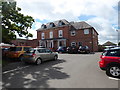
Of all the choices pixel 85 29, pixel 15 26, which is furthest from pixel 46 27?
pixel 15 26

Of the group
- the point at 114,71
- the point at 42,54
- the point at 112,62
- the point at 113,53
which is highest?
the point at 113,53

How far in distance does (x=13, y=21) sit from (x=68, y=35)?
17879 millimetres

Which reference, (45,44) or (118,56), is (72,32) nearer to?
(45,44)

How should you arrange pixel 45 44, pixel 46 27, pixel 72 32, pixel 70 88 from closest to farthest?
pixel 70 88 → pixel 72 32 → pixel 45 44 → pixel 46 27

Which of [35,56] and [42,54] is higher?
[42,54]

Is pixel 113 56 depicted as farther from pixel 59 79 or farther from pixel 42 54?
pixel 42 54

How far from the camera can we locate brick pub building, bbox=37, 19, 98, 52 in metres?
24.1

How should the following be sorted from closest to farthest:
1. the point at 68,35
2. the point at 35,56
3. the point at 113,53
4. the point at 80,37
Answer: the point at 113,53
the point at 35,56
the point at 80,37
the point at 68,35

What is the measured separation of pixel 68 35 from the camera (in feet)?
87.0

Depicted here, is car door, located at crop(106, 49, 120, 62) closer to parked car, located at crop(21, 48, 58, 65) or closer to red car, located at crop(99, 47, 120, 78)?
red car, located at crop(99, 47, 120, 78)

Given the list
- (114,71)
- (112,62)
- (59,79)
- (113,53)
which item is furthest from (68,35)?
(59,79)

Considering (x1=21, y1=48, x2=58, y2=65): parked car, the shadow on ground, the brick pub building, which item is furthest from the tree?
the brick pub building

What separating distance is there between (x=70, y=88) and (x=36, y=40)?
29.9m

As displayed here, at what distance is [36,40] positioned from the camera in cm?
3195
